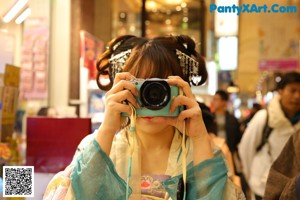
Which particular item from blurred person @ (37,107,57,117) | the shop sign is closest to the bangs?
blurred person @ (37,107,57,117)

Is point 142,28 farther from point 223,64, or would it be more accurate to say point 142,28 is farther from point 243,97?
point 243,97

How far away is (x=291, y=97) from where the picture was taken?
2402 mm

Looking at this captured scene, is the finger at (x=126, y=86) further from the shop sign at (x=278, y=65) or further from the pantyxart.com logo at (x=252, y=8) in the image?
the shop sign at (x=278, y=65)

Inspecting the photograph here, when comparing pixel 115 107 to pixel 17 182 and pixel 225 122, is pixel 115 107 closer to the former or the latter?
pixel 17 182

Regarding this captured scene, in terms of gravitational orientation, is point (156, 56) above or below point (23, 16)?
below

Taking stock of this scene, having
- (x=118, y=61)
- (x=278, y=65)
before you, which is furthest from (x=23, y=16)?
(x=278, y=65)

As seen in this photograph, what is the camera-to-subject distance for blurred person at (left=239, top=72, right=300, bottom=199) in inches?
91.7

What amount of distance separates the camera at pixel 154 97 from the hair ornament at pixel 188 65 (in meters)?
0.20

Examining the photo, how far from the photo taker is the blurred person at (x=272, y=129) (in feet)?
7.64

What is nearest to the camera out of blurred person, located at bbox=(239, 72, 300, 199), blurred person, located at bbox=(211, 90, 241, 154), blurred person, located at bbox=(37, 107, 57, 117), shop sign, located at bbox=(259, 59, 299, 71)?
blurred person, located at bbox=(37, 107, 57, 117)

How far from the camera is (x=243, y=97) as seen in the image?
14.4 metres

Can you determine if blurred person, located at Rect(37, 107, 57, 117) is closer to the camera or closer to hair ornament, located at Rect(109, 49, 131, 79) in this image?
hair ornament, located at Rect(109, 49, 131, 79)

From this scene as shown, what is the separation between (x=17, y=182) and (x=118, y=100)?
13.6 inches

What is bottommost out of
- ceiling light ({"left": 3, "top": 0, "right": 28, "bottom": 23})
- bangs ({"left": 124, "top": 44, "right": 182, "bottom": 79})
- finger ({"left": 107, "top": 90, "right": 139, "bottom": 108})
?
finger ({"left": 107, "top": 90, "right": 139, "bottom": 108})
